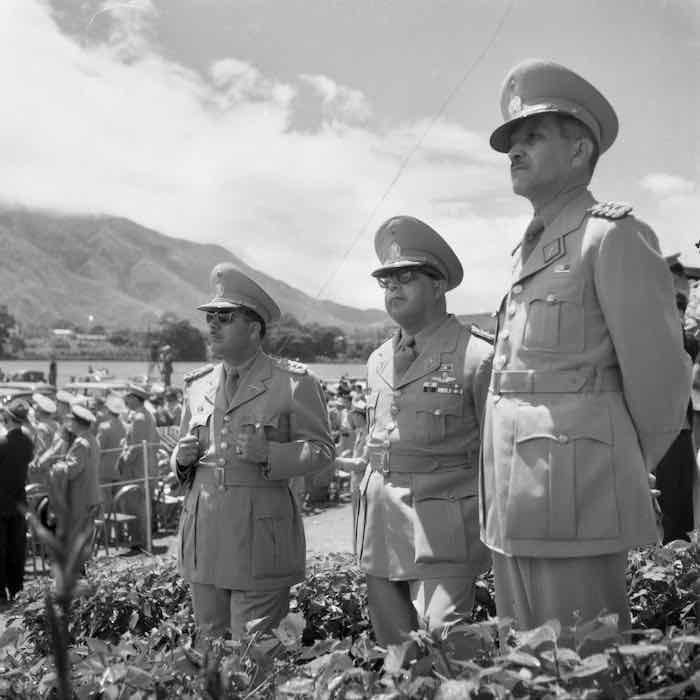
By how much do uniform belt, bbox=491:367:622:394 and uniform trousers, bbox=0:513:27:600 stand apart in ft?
24.2

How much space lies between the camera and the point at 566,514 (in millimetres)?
2508

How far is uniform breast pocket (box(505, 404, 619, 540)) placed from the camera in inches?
98.8

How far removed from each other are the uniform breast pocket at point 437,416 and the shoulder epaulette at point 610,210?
123cm

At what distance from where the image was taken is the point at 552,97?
2742mm

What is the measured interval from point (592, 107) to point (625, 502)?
1.23 meters

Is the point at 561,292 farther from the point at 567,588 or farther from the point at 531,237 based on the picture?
the point at 567,588

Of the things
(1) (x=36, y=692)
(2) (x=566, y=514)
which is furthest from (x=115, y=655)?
(2) (x=566, y=514)

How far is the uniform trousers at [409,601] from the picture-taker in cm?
343

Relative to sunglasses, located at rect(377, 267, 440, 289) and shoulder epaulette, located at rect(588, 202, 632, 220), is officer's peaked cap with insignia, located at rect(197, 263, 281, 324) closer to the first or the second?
sunglasses, located at rect(377, 267, 440, 289)

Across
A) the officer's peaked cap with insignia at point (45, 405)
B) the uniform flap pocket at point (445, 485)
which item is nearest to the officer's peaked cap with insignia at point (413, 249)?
the uniform flap pocket at point (445, 485)

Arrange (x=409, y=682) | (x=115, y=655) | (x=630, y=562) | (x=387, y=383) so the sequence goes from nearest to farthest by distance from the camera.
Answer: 1. (x=409, y=682)
2. (x=115, y=655)
3. (x=387, y=383)
4. (x=630, y=562)

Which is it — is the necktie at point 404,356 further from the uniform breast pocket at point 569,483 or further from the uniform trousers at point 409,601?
the uniform breast pocket at point 569,483

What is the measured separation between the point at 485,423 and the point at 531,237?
2.09 feet

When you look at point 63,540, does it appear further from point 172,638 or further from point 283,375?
point 283,375
